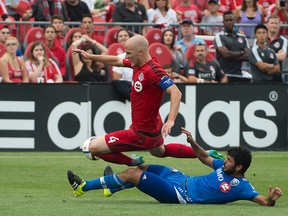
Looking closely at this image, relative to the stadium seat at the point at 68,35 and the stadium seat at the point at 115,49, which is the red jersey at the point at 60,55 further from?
the stadium seat at the point at 115,49

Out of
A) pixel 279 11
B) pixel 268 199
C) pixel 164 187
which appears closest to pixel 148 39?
pixel 279 11

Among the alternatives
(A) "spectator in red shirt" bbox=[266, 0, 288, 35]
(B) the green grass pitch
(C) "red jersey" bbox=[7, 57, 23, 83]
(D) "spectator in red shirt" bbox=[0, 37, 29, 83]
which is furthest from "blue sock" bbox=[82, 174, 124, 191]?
(A) "spectator in red shirt" bbox=[266, 0, 288, 35]

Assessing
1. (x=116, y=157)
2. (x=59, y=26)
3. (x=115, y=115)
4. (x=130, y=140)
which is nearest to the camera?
(x=130, y=140)

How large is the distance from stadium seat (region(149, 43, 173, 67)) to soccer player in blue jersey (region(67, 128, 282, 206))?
28.1 feet

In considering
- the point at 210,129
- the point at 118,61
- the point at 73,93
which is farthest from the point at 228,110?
the point at 118,61

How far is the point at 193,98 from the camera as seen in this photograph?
1908 centimetres

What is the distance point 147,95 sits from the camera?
1177 centimetres

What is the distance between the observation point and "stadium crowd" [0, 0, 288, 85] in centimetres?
1923

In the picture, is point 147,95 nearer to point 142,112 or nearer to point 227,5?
point 142,112

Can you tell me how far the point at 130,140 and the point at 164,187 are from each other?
989 millimetres

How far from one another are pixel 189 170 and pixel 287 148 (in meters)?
4.33

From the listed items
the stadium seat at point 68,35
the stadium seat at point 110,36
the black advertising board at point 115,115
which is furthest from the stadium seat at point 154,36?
the black advertising board at point 115,115

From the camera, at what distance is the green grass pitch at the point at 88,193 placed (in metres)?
10.5

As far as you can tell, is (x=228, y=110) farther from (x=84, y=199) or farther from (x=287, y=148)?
(x=84, y=199)
